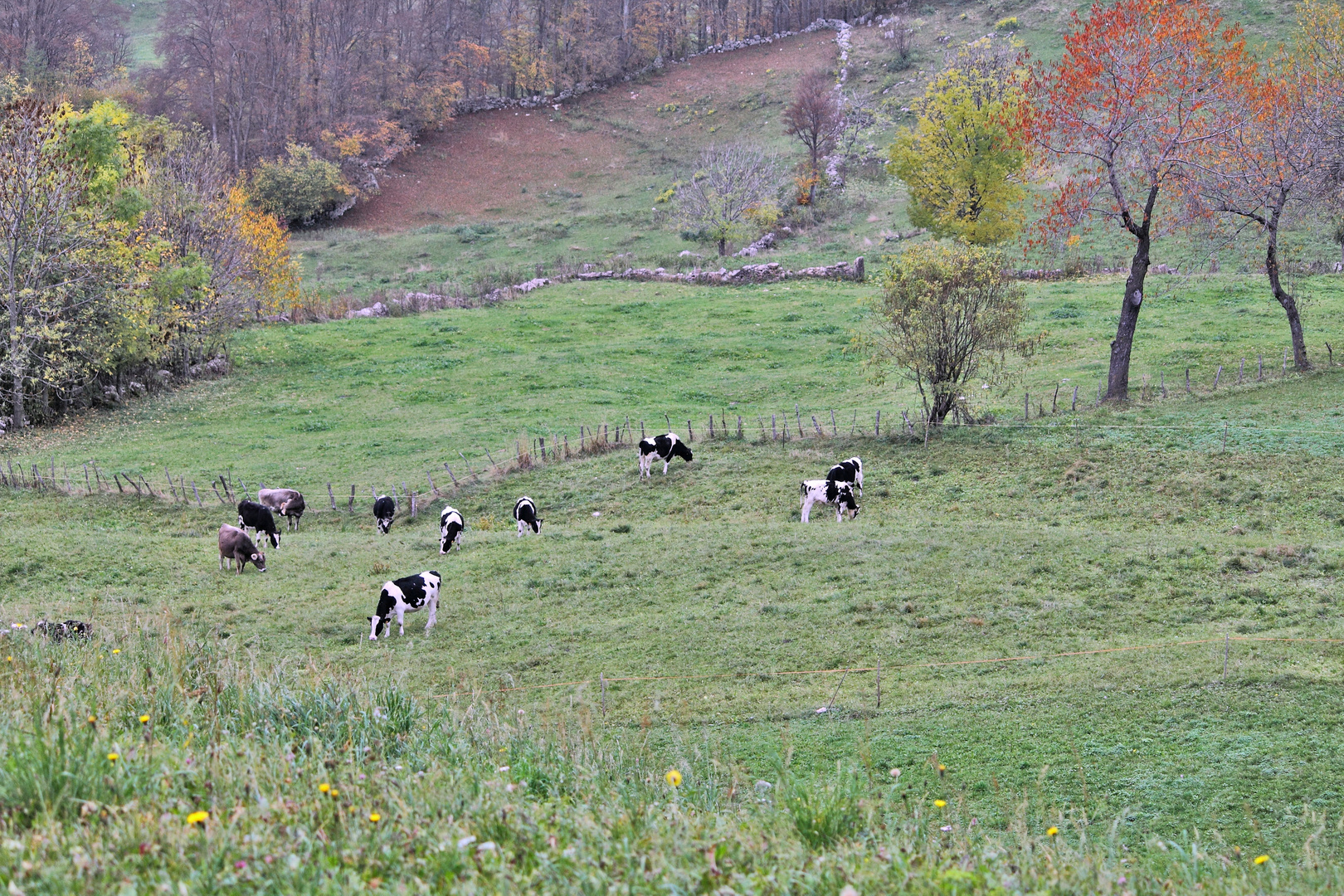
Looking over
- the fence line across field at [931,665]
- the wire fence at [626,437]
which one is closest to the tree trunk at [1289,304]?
the wire fence at [626,437]

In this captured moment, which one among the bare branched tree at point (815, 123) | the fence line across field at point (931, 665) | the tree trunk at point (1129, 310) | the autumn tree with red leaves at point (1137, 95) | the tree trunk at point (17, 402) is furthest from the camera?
the bare branched tree at point (815, 123)

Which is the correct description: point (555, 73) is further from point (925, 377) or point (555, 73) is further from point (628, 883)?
point (628, 883)

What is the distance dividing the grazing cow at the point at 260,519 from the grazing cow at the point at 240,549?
1.58 meters

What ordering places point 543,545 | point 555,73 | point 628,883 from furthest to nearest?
point 555,73 → point 543,545 → point 628,883

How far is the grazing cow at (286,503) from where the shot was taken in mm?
26469

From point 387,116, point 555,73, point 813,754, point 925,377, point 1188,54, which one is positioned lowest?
point 813,754

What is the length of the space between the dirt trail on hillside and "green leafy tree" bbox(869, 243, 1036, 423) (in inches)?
1968

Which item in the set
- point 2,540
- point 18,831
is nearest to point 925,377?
point 2,540

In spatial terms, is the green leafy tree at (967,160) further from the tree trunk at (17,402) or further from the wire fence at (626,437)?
the tree trunk at (17,402)

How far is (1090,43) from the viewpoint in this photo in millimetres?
28078

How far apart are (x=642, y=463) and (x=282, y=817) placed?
20.8 metres

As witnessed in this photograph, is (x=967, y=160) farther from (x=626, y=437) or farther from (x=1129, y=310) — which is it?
(x=626, y=437)

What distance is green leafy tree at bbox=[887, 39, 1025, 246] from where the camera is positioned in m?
44.2

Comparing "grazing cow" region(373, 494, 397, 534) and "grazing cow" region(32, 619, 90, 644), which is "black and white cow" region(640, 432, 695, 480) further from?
"grazing cow" region(32, 619, 90, 644)
